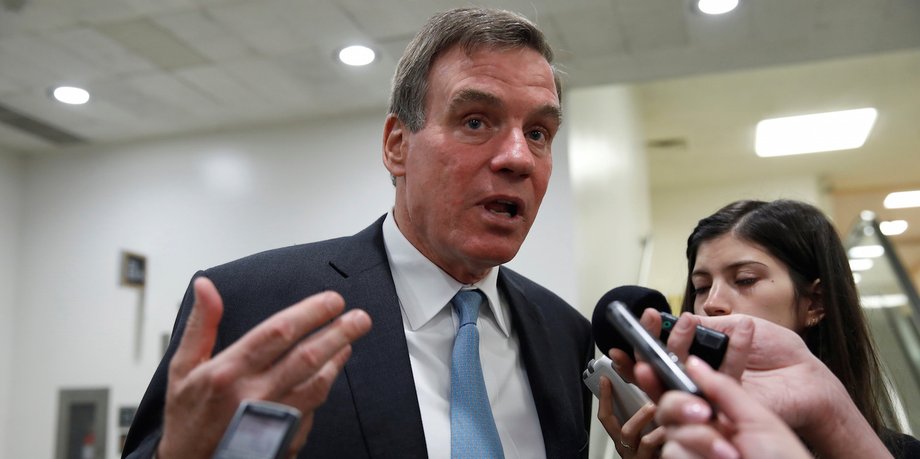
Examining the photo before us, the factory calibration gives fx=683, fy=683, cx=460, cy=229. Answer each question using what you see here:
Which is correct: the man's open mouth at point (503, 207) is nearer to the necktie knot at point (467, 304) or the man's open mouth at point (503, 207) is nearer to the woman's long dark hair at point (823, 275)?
the necktie knot at point (467, 304)

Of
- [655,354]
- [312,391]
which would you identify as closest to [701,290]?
[655,354]

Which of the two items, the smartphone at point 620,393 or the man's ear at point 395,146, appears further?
the man's ear at point 395,146

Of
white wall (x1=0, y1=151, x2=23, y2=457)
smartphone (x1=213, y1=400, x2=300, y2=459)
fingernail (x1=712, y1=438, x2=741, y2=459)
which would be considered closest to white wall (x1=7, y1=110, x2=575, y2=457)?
white wall (x1=0, y1=151, x2=23, y2=457)

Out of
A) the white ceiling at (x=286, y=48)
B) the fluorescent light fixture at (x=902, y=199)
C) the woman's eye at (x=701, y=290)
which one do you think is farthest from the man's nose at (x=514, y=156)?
the fluorescent light fixture at (x=902, y=199)

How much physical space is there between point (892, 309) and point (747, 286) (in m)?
3.06

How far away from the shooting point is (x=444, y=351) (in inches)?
59.5

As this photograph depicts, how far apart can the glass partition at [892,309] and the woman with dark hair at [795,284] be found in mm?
1527

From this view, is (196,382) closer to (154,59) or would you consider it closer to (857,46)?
(154,59)

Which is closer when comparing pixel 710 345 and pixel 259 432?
pixel 259 432

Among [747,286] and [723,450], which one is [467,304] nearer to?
[747,286]

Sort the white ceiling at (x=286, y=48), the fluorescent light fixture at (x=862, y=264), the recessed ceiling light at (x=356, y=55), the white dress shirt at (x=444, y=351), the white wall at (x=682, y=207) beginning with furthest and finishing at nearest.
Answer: the white wall at (x=682, y=207) < the fluorescent light fixture at (x=862, y=264) < the recessed ceiling light at (x=356, y=55) < the white ceiling at (x=286, y=48) < the white dress shirt at (x=444, y=351)

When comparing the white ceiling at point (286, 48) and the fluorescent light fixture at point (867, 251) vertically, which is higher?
the white ceiling at point (286, 48)

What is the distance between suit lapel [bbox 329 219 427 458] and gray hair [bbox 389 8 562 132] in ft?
1.25

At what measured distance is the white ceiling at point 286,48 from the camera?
343cm
